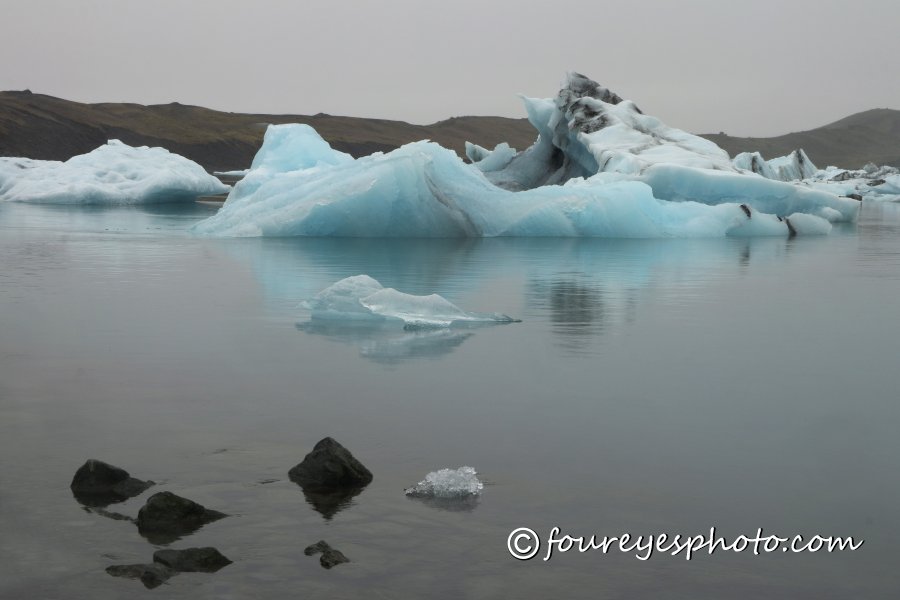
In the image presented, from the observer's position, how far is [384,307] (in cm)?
821

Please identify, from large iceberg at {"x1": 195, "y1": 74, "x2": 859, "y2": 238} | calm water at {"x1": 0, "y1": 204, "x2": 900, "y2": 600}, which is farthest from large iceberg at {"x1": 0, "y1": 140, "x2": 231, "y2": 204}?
calm water at {"x1": 0, "y1": 204, "x2": 900, "y2": 600}

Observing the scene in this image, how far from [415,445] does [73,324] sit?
427 cm

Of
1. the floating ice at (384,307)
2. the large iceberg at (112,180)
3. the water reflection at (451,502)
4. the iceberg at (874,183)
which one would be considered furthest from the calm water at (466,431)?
the iceberg at (874,183)

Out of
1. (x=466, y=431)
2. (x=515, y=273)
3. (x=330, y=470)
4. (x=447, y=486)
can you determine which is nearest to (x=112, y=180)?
(x=515, y=273)

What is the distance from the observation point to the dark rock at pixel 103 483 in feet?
13.1

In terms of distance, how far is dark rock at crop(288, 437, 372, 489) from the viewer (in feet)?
13.5

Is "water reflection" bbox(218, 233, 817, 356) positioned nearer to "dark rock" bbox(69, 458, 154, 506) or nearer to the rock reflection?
the rock reflection

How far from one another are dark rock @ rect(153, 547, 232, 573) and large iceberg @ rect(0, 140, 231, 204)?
30615mm

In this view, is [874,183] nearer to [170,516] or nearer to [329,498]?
[329,498]

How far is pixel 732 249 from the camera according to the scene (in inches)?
699

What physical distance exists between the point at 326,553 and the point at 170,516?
2.07 feet

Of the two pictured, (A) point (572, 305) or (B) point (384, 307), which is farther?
(A) point (572, 305)

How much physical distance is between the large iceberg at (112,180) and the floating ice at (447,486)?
30159 mm

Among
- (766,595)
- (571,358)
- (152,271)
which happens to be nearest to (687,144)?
(152,271)
